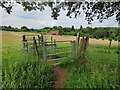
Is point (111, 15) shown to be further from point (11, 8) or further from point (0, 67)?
point (0, 67)

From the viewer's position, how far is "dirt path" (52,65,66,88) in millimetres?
7557

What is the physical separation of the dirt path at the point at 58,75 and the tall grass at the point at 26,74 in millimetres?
215

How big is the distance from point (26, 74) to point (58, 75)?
1557 mm

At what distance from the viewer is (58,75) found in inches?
332

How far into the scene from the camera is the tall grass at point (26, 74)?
21.9 feet

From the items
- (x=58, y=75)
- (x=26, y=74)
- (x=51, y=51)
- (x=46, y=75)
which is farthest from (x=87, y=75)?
(x=51, y=51)

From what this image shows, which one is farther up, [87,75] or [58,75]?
[87,75]

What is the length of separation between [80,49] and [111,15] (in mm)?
1843

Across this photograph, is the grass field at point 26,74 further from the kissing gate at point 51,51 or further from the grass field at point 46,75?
the kissing gate at point 51,51

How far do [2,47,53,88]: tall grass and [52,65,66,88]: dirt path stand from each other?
215mm

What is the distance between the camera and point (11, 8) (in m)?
8.86

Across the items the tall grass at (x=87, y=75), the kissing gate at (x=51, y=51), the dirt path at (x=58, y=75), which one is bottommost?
the dirt path at (x=58, y=75)

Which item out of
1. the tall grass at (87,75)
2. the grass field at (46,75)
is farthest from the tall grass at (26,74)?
the tall grass at (87,75)

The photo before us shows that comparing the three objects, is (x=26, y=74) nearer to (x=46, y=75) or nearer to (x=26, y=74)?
(x=26, y=74)
